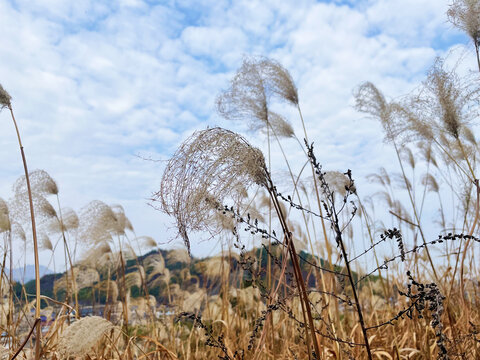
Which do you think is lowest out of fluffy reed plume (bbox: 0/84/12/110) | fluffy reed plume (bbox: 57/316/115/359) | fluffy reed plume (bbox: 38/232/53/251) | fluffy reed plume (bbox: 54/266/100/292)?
fluffy reed plume (bbox: 57/316/115/359)

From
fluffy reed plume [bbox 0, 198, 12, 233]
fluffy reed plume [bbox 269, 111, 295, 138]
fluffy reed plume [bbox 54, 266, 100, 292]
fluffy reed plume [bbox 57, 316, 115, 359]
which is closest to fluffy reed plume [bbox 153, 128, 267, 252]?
fluffy reed plume [bbox 57, 316, 115, 359]

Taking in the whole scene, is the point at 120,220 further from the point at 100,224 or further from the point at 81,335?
the point at 81,335

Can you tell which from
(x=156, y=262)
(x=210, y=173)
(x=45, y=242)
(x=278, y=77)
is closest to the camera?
(x=210, y=173)

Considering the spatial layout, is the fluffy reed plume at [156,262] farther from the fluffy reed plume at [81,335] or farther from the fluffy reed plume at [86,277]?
the fluffy reed plume at [81,335]

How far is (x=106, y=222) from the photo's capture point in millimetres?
3902

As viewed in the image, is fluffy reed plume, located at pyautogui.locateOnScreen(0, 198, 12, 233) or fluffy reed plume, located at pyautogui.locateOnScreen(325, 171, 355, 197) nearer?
fluffy reed plume, located at pyautogui.locateOnScreen(325, 171, 355, 197)

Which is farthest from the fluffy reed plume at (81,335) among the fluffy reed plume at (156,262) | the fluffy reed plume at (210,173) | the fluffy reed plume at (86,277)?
the fluffy reed plume at (156,262)

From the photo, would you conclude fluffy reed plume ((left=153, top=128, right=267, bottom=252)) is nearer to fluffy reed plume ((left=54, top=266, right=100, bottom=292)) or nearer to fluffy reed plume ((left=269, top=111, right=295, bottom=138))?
fluffy reed plume ((left=269, top=111, right=295, bottom=138))

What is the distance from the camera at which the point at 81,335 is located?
1.70m

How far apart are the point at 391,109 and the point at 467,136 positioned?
143 centimetres

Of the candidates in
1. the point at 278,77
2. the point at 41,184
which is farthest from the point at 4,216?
the point at 278,77

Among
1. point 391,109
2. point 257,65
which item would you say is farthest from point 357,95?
point 257,65

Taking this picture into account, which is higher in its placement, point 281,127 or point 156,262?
point 281,127

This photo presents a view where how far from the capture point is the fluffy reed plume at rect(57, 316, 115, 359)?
66.2 inches
